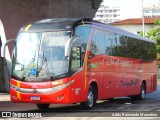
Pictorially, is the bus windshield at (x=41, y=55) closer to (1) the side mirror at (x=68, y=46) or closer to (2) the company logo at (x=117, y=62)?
(1) the side mirror at (x=68, y=46)

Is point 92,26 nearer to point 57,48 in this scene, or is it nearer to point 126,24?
point 57,48

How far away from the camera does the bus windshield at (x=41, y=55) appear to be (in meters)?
14.2

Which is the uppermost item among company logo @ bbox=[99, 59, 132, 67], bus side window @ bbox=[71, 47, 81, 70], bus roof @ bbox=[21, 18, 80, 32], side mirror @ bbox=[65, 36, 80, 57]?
bus roof @ bbox=[21, 18, 80, 32]

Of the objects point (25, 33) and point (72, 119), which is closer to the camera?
point (72, 119)

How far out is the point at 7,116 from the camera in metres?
13.3

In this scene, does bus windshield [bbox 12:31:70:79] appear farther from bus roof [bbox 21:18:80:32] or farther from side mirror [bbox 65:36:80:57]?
side mirror [bbox 65:36:80:57]

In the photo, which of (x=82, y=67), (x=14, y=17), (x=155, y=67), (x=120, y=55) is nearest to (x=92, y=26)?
(x=82, y=67)

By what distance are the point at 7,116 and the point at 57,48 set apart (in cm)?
280

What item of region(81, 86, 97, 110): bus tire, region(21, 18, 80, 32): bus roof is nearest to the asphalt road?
region(81, 86, 97, 110): bus tire

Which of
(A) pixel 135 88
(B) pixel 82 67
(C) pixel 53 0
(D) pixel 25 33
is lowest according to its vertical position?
(A) pixel 135 88

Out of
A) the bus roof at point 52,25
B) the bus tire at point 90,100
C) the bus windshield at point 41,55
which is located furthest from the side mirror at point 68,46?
the bus tire at point 90,100

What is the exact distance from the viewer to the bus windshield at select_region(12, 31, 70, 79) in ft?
46.5

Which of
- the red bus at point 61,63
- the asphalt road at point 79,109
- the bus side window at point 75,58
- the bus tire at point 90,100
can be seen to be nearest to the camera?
the asphalt road at point 79,109

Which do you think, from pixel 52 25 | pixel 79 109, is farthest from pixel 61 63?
pixel 79 109
